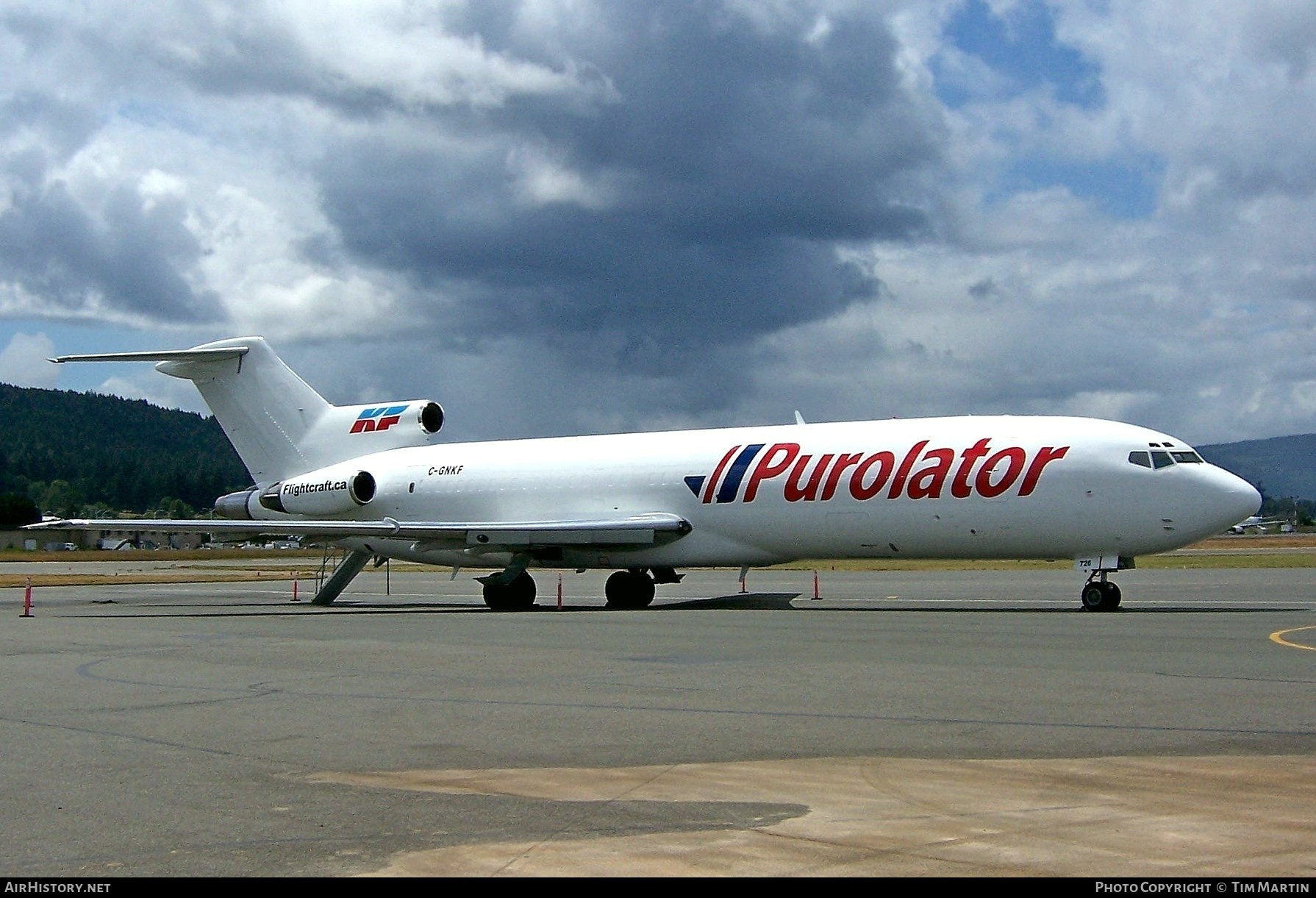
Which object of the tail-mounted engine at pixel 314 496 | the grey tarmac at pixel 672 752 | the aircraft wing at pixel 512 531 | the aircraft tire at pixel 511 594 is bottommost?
the grey tarmac at pixel 672 752

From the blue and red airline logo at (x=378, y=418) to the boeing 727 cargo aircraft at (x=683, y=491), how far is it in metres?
0.06

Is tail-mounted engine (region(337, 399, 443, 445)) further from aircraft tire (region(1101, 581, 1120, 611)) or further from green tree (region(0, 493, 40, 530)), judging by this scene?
green tree (region(0, 493, 40, 530))

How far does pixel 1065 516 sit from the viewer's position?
87.5ft

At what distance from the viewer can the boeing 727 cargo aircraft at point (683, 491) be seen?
26500 millimetres

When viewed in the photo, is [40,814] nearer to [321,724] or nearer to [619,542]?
[321,724]

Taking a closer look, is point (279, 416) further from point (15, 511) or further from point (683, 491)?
point (15, 511)

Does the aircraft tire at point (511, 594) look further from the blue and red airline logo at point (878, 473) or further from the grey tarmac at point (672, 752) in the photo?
the grey tarmac at point (672, 752)

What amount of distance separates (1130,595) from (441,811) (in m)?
28.8

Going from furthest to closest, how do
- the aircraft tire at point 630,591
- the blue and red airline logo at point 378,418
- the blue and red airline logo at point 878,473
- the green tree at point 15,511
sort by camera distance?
1. the green tree at point 15,511
2. the blue and red airline logo at point 378,418
3. the aircraft tire at point 630,591
4. the blue and red airline logo at point 878,473

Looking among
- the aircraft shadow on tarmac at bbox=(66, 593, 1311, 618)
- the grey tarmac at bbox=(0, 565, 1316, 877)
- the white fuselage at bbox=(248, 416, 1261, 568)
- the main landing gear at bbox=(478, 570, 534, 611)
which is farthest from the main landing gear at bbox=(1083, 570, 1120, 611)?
the main landing gear at bbox=(478, 570, 534, 611)

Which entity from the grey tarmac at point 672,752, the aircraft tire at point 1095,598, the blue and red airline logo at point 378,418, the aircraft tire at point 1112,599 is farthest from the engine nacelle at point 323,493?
the aircraft tire at point 1112,599

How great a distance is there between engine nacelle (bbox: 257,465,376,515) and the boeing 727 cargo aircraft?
6 cm

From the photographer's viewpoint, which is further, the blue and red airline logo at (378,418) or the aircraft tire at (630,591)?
the blue and red airline logo at (378,418)

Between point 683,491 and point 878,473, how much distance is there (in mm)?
5458
